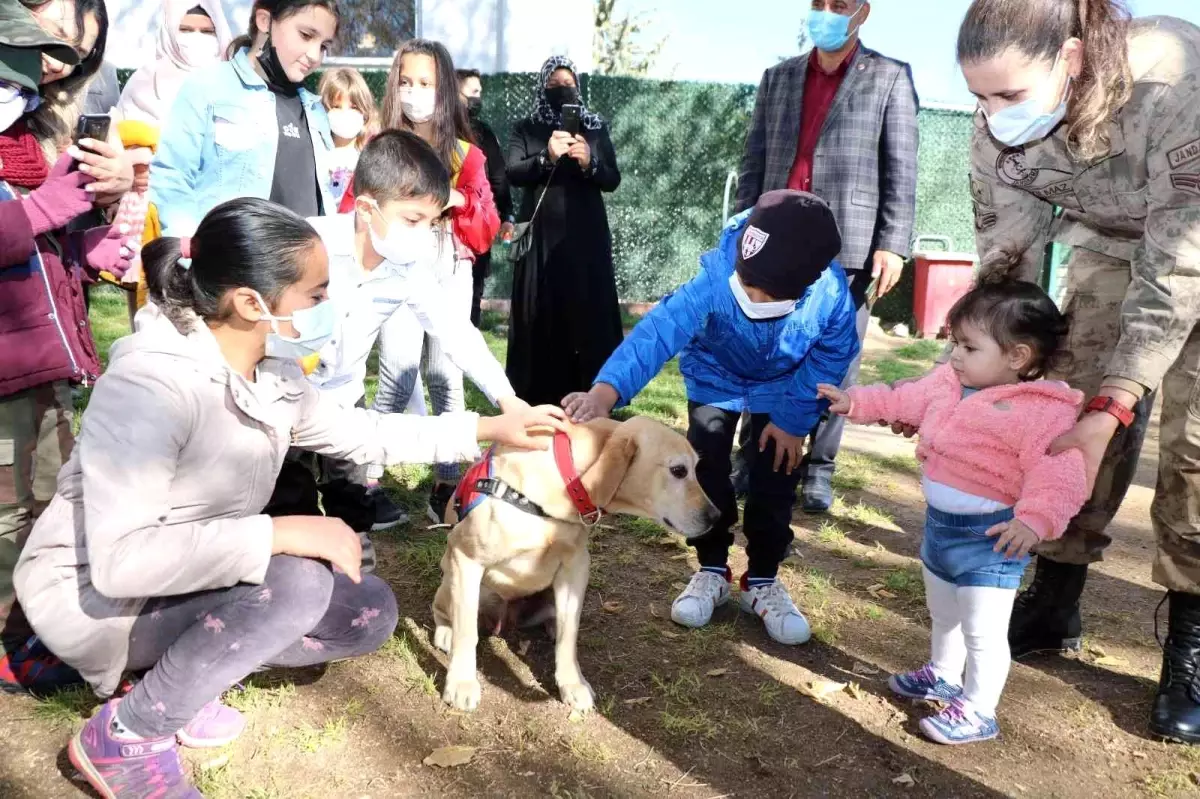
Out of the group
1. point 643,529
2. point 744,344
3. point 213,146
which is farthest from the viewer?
point 643,529

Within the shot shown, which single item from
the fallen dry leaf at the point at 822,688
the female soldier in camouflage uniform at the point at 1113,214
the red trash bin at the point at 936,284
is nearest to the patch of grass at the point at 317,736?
the fallen dry leaf at the point at 822,688

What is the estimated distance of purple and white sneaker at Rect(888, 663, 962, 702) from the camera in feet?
10.5

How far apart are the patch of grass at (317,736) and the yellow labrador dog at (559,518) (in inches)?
15.0

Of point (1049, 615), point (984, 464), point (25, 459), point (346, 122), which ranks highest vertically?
point (346, 122)

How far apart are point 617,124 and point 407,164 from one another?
28.3 feet

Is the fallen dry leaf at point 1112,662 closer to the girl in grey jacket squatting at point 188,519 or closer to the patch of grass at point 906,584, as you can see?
the patch of grass at point 906,584

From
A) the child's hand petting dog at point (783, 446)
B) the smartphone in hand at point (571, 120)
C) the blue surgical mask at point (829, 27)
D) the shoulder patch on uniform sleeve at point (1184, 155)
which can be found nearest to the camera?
the shoulder patch on uniform sleeve at point (1184, 155)

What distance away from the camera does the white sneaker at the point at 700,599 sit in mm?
3809

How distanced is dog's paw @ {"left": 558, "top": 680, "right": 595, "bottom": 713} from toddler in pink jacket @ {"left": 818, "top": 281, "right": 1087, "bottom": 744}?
112 cm

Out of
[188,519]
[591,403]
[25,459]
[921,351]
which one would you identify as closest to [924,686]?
[591,403]

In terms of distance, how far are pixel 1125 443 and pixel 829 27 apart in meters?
2.60

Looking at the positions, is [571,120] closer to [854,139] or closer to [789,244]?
[854,139]

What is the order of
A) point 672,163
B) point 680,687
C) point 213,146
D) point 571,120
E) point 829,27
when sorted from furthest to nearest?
point 672,163, point 571,120, point 829,27, point 213,146, point 680,687

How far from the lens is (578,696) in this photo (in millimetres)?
3182
